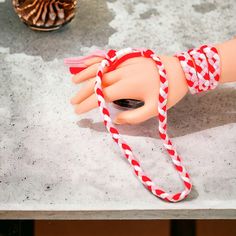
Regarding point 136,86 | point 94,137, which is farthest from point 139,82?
point 94,137

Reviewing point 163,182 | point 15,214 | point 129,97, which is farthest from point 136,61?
point 15,214

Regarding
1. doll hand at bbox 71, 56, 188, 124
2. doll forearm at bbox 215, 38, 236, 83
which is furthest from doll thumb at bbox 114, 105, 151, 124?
doll forearm at bbox 215, 38, 236, 83

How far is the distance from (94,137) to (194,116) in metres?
0.17

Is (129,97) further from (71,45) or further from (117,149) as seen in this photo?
(71,45)

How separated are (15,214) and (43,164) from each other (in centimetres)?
9

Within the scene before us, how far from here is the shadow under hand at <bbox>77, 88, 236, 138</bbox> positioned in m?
0.76

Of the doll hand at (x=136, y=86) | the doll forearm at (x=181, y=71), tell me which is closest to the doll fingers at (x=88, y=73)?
the doll hand at (x=136, y=86)

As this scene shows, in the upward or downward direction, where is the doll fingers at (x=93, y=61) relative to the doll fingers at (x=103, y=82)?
upward

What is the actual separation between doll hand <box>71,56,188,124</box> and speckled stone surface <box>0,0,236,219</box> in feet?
0.18

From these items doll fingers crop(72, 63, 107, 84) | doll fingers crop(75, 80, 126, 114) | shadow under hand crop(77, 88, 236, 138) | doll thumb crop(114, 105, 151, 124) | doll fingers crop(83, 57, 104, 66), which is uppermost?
doll fingers crop(83, 57, 104, 66)

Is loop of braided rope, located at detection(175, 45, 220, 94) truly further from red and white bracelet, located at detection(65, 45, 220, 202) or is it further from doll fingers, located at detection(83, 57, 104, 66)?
doll fingers, located at detection(83, 57, 104, 66)

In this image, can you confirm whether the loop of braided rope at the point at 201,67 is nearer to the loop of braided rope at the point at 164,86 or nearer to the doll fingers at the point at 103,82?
the loop of braided rope at the point at 164,86

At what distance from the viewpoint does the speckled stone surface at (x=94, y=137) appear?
663 mm

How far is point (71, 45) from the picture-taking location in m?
0.90
